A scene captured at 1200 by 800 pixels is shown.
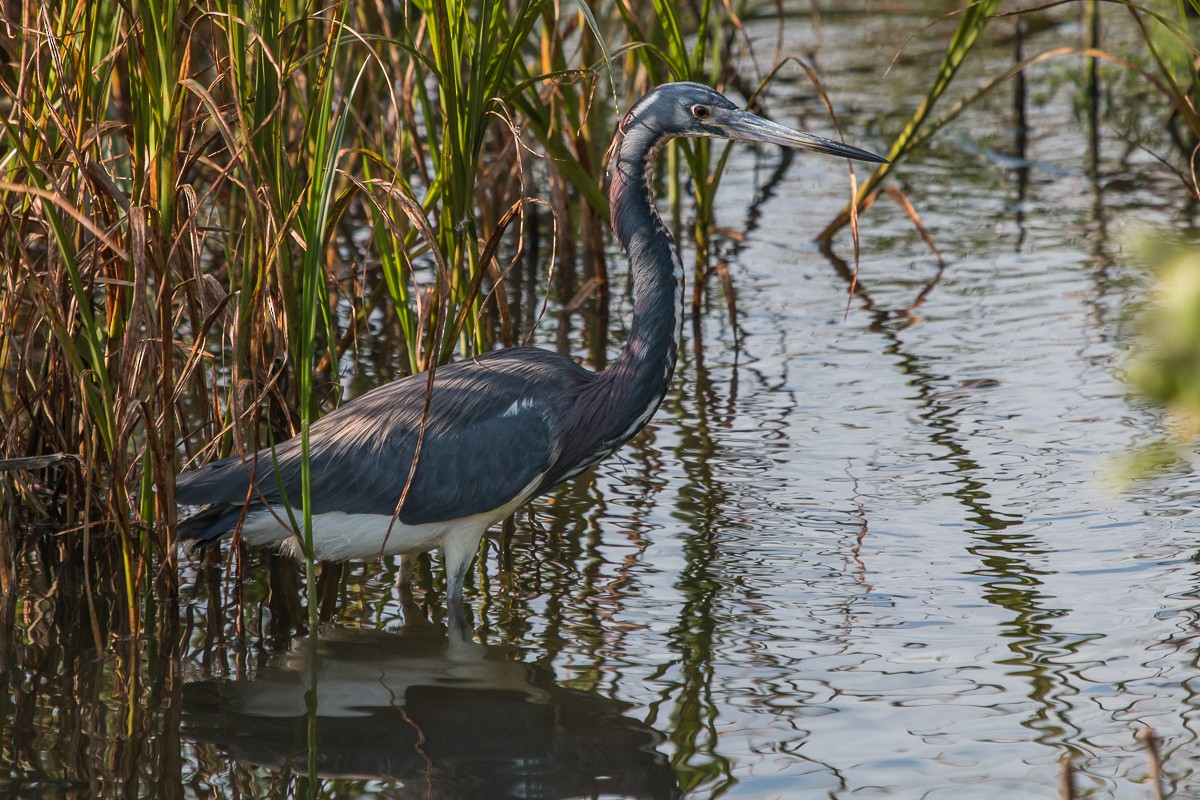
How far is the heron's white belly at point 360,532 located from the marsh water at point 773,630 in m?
0.27

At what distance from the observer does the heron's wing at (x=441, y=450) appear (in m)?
4.66

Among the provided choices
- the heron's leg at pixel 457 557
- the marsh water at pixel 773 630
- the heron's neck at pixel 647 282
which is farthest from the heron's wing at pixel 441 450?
the marsh water at pixel 773 630

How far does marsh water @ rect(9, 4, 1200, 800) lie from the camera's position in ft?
12.2

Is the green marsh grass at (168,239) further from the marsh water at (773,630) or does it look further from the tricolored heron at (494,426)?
the marsh water at (773,630)

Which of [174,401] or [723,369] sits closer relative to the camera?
[174,401]

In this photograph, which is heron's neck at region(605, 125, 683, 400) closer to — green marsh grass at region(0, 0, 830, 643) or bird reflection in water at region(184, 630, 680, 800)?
green marsh grass at region(0, 0, 830, 643)

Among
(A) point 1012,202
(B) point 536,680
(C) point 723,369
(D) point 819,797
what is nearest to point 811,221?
(A) point 1012,202

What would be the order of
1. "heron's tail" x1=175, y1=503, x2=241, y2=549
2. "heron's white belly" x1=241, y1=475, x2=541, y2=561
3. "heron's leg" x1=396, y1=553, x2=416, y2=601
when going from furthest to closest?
"heron's leg" x1=396, y1=553, x2=416, y2=601
"heron's white belly" x1=241, y1=475, x2=541, y2=561
"heron's tail" x1=175, y1=503, x2=241, y2=549

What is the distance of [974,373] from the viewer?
6793 mm

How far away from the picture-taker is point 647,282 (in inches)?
189

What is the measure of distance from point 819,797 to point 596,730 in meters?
0.77

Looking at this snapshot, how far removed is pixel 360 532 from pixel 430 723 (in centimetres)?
83

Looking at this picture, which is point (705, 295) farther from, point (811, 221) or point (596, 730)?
point (596, 730)

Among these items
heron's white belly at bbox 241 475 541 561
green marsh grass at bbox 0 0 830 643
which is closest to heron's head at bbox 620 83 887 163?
green marsh grass at bbox 0 0 830 643
